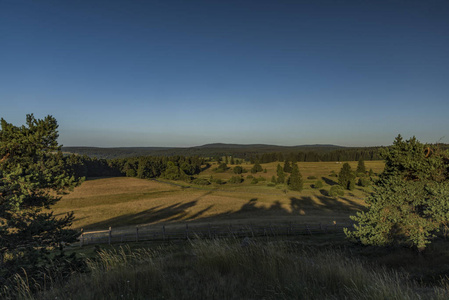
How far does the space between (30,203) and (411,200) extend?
1781cm

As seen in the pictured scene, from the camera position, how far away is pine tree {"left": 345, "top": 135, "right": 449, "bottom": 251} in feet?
37.2

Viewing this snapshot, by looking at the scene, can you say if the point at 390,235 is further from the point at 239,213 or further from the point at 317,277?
the point at 239,213

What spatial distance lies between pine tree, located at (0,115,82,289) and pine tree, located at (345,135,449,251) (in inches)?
573

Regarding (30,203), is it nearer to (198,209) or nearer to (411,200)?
(411,200)

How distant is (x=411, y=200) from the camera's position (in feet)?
39.3

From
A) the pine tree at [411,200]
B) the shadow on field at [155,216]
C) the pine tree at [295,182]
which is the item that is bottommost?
the shadow on field at [155,216]

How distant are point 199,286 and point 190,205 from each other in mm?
45884

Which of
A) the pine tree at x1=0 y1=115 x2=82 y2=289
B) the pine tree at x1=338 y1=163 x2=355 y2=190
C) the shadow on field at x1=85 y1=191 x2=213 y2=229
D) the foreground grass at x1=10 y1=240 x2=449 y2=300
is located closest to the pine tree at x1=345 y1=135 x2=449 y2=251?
the foreground grass at x1=10 y1=240 x2=449 y2=300

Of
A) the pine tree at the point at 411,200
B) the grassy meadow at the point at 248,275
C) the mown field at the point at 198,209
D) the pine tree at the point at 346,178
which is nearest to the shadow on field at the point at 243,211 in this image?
the mown field at the point at 198,209

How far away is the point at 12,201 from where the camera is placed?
6727 mm

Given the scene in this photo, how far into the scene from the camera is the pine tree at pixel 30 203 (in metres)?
6.08

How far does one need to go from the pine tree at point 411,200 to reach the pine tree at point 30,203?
47.8 ft

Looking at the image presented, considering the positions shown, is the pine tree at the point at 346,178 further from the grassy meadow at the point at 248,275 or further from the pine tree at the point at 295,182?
the grassy meadow at the point at 248,275

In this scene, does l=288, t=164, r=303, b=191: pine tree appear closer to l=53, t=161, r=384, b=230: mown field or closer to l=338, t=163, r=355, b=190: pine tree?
l=53, t=161, r=384, b=230: mown field
